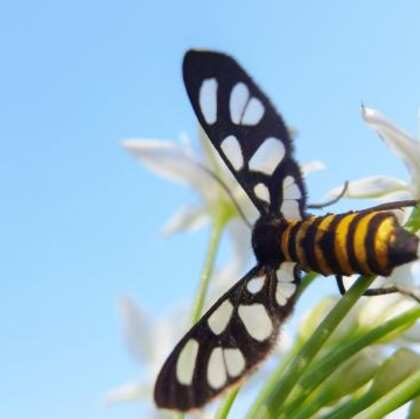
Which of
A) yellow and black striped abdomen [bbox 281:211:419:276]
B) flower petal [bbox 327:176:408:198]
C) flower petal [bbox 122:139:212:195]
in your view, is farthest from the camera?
flower petal [bbox 122:139:212:195]

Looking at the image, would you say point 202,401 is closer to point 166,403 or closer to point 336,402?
point 166,403

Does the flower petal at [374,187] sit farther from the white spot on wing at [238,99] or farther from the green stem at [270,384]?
the white spot on wing at [238,99]

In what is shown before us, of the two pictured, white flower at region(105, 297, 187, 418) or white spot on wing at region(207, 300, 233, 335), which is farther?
white flower at region(105, 297, 187, 418)

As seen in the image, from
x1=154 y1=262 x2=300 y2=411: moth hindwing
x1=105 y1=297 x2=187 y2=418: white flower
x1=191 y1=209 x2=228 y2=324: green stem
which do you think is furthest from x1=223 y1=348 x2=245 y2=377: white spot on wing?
x1=105 y1=297 x2=187 y2=418: white flower

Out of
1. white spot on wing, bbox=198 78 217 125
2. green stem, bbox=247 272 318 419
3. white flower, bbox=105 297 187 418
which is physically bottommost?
white flower, bbox=105 297 187 418

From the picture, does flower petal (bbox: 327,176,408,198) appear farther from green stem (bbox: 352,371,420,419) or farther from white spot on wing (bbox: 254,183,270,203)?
green stem (bbox: 352,371,420,419)

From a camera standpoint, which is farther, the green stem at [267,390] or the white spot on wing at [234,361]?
the green stem at [267,390]

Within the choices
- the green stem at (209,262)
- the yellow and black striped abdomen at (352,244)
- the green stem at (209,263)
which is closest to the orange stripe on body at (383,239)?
the yellow and black striped abdomen at (352,244)
